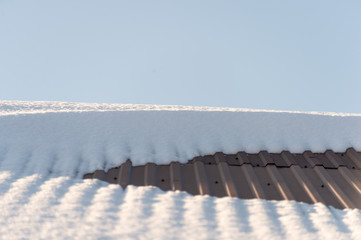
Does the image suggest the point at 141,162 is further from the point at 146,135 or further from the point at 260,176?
the point at 260,176

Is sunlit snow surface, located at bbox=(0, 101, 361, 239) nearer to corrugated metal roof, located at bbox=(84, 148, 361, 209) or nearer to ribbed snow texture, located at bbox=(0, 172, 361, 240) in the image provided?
ribbed snow texture, located at bbox=(0, 172, 361, 240)

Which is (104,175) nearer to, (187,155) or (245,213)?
(187,155)

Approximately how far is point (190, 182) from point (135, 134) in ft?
3.05

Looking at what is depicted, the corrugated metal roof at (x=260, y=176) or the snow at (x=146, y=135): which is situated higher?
the snow at (x=146, y=135)

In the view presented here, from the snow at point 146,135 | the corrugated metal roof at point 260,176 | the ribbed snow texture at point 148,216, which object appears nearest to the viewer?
the ribbed snow texture at point 148,216

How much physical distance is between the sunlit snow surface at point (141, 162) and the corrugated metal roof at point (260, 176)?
0.13m

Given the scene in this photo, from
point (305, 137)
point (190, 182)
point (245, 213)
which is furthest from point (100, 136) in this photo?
point (305, 137)

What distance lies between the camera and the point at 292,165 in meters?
3.32

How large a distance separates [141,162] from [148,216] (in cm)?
100

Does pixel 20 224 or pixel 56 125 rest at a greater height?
pixel 56 125

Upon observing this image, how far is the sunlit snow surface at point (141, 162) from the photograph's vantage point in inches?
86.4

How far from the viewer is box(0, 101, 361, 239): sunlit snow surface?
2.20 meters

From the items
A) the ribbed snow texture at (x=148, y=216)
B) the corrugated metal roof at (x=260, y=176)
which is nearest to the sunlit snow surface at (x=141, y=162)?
the ribbed snow texture at (x=148, y=216)

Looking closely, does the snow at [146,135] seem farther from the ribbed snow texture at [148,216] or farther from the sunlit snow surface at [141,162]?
the ribbed snow texture at [148,216]
